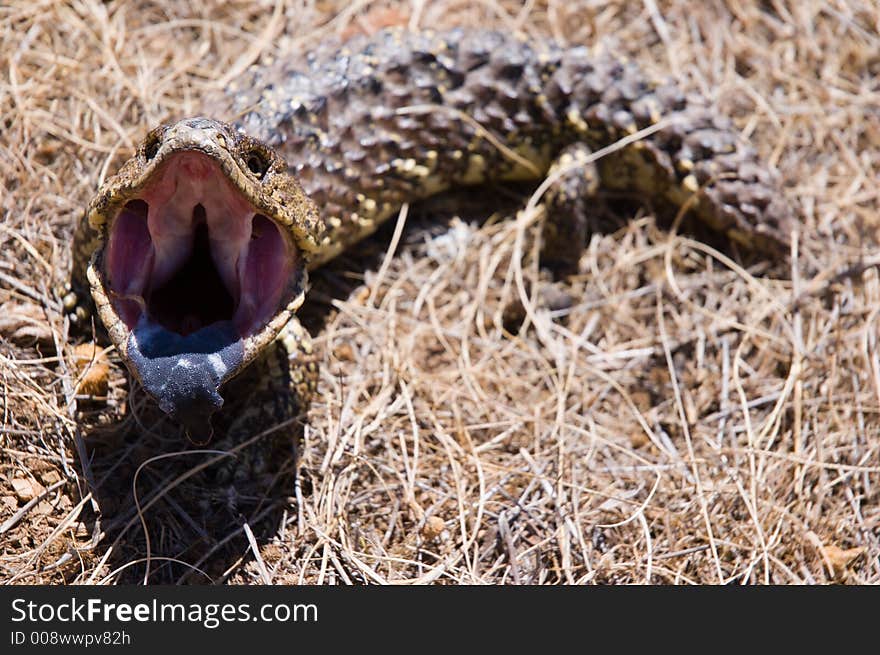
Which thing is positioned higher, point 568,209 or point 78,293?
point 78,293

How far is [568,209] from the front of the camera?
14.1 ft

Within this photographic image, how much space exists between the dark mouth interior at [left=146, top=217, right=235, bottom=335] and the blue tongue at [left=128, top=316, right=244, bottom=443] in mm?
226

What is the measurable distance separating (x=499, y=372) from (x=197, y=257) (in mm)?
1261

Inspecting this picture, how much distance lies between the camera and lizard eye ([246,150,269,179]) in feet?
9.95

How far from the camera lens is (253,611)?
312cm

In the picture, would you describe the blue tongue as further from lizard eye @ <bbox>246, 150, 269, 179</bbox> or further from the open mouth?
lizard eye @ <bbox>246, 150, 269, 179</bbox>

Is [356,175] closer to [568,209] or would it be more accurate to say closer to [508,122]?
[508,122]

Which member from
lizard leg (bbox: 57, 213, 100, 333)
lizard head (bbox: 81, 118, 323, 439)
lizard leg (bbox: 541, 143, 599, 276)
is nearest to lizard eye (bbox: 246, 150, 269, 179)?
lizard head (bbox: 81, 118, 323, 439)

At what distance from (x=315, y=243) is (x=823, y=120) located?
2.64 metres

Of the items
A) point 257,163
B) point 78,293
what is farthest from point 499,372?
point 78,293

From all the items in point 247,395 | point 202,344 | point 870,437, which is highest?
point 202,344

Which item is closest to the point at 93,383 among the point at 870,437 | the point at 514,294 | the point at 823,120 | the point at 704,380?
the point at 514,294

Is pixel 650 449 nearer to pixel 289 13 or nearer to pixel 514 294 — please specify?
pixel 514 294

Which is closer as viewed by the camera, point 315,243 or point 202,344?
point 202,344
